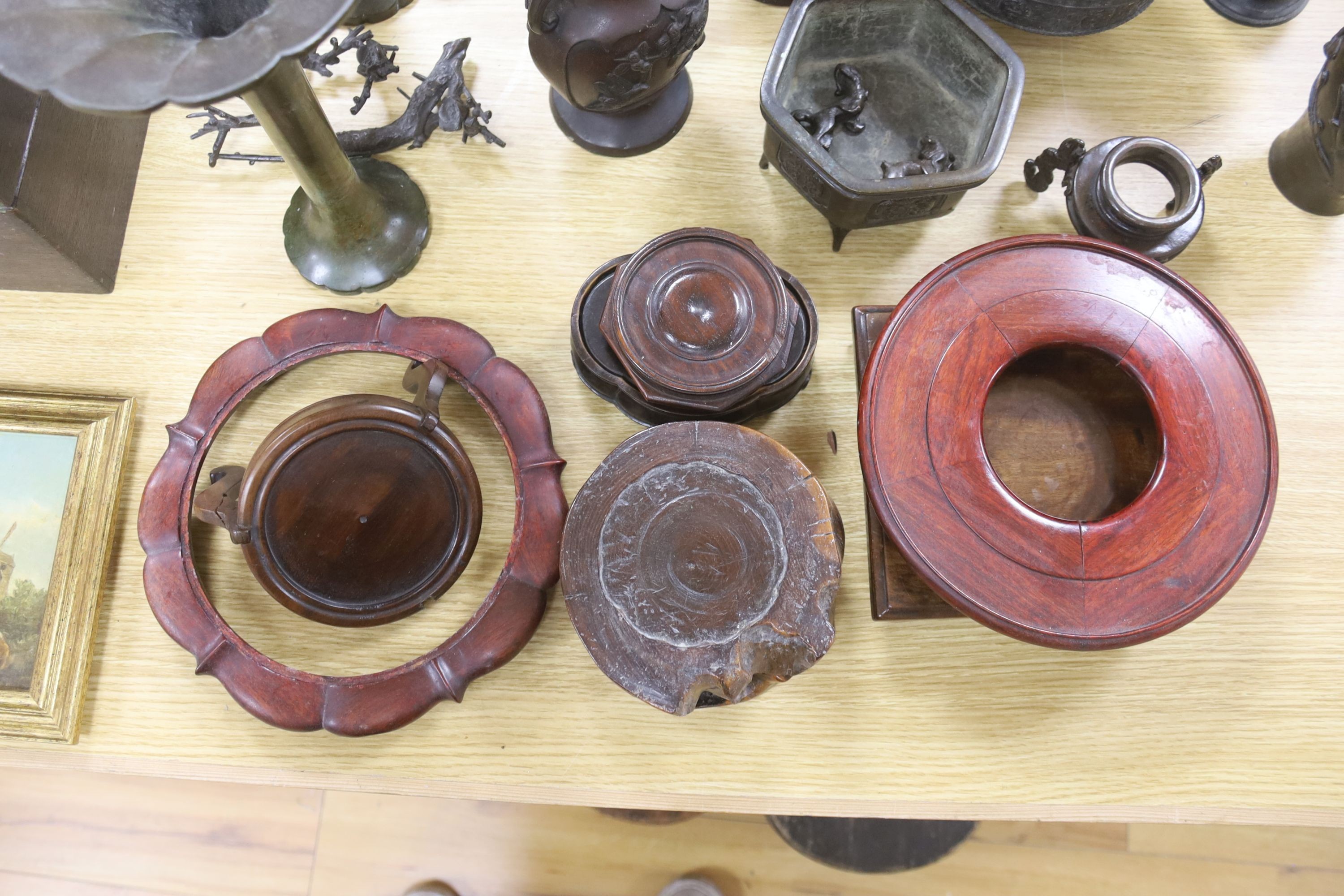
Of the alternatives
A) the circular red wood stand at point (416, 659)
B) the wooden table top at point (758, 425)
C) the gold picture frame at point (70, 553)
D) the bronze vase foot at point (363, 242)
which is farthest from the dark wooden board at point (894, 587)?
the gold picture frame at point (70, 553)

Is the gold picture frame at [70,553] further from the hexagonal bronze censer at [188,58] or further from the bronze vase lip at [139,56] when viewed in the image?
the bronze vase lip at [139,56]

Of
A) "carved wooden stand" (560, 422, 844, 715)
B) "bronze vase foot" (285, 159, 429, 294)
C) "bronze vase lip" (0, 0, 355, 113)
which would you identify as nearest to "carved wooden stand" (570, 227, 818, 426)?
"carved wooden stand" (560, 422, 844, 715)

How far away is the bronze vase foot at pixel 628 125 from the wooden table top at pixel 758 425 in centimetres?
3

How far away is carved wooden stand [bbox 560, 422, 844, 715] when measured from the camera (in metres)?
1.06

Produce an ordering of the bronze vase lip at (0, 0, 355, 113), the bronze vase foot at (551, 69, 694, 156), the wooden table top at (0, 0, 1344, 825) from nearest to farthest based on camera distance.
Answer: the bronze vase lip at (0, 0, 355, 113) < the wooden table top at (0, 0, 1344, 825) < the bronze vase foot at (551, 69, 694, 156)

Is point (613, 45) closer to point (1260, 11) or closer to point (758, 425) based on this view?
point (758, 425)

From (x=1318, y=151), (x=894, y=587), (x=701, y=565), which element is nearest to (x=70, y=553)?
(x=701, y=565)

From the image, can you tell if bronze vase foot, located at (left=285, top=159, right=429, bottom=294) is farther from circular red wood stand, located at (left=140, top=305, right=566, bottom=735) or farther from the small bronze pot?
the small bronze pot

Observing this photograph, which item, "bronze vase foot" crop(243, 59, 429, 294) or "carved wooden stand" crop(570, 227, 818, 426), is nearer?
"carved wooden stand" crop(570, 227, 818, 426)

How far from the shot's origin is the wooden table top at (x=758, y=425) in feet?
4.18

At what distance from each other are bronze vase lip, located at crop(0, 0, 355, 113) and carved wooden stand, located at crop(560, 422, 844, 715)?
0.59 m

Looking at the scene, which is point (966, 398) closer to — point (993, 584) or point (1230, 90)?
point (993, 584)

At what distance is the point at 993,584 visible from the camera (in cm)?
108

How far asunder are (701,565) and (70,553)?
0.99 metres
